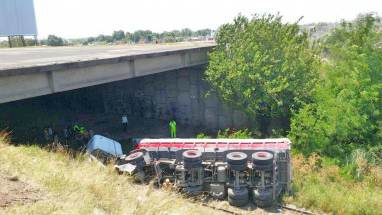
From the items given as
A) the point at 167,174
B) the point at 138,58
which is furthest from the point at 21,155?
the point at 138,58

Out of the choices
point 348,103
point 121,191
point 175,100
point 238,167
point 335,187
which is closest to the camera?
point 121,191

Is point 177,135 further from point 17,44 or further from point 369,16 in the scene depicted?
point 17,44

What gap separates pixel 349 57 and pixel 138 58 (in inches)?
467

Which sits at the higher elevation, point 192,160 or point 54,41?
point 54,41

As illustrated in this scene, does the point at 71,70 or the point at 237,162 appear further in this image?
the point at 71,70

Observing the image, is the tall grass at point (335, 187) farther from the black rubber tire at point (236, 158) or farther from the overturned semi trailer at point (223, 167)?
the black rubber tire at point (236, 158)

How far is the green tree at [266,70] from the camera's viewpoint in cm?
2209

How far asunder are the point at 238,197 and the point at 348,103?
27.0ft

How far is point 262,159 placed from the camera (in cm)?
1334

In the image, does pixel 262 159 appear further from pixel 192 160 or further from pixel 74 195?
pixel 74 195

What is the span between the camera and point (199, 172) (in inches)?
560

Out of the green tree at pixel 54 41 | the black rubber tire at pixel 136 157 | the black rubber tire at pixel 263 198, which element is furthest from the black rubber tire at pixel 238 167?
the green tree at pixel 54 41

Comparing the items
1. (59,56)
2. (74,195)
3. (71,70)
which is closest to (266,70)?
(71,70)

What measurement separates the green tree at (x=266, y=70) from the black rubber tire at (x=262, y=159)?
310 inches
